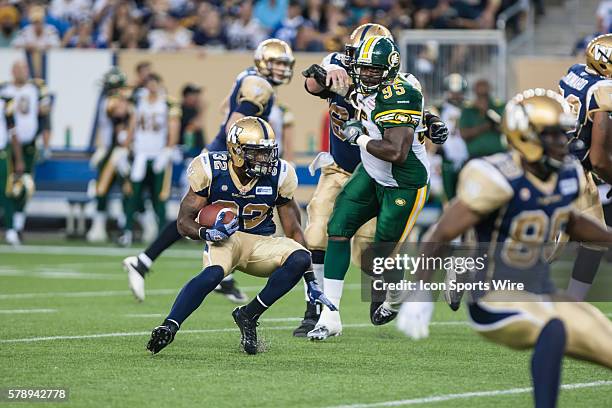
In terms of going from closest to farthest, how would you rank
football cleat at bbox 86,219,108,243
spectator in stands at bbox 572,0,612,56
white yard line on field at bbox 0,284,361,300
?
1. white yard line on field at bbox 0,284,361,300
2. spectator in stands at bbox 572,0,612,56
3. football cleat at bbox 86,219,108,243

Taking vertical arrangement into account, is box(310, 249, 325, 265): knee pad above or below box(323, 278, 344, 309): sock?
above

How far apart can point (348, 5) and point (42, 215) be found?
16.2 ft

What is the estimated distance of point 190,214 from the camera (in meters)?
6.75

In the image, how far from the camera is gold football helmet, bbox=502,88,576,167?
4.70 meters

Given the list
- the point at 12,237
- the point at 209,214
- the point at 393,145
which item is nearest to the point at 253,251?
the point at 209,214

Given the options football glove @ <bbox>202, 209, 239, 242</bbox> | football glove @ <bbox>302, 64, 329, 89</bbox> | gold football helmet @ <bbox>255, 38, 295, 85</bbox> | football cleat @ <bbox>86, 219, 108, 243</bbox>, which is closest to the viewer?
football glove @ <bbox>202, 209, 239, 242</bbox>

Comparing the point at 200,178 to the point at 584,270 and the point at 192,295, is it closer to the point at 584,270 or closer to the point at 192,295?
the point at 192,295

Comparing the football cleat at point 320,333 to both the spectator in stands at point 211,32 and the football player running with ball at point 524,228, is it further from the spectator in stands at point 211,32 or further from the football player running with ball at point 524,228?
the spectator in stands at point 211,32

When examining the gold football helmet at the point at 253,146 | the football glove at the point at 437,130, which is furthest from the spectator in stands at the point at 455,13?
the gold football helmet at the point at 253,146

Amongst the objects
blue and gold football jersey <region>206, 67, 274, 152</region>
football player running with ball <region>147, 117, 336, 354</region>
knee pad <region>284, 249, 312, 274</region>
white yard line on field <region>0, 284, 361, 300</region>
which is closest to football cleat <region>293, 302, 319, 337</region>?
football player running with ball <region>147, 117, 336, 354</region>

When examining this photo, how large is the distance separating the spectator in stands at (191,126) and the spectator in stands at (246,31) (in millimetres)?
1259

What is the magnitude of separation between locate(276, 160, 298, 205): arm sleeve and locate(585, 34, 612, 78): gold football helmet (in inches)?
77.1

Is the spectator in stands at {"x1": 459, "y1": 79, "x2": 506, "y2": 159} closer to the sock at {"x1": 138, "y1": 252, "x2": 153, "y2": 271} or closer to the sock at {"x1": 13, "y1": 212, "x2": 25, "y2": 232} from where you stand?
the sock at {"x1": 13, "y1": 212, "x2": 25, "y2": 232}

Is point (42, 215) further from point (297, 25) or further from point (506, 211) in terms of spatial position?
point (506, 211)
